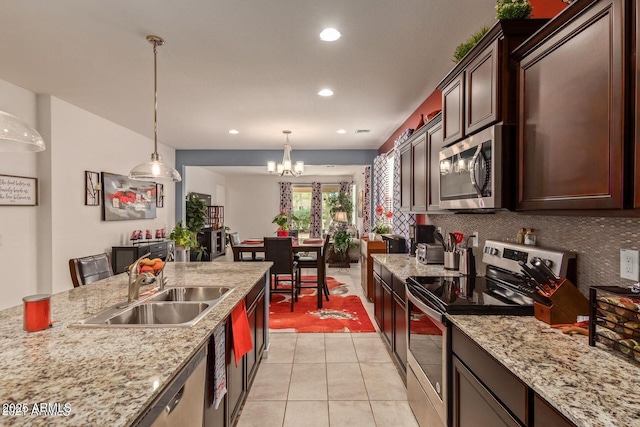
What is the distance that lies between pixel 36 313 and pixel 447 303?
1.77 metres

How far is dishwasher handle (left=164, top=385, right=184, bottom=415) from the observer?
1031 mm

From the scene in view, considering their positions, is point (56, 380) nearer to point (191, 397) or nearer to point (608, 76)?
point (191, 397)

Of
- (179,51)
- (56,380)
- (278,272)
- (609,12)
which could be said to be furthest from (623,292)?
(278,272)

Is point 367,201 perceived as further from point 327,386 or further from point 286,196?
point 327,386

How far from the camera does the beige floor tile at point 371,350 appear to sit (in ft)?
10.1

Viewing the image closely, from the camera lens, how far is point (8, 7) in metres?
2.09

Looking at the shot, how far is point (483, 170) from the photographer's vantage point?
1.71m

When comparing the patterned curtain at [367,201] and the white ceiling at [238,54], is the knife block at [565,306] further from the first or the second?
the patterned curtain at [367,201]

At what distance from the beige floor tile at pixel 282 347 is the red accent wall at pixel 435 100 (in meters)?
2.86

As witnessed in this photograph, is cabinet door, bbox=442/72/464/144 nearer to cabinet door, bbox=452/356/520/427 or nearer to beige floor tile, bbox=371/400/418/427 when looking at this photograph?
cabinet door, bbox=452/356/520/427

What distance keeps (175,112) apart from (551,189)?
4.22m

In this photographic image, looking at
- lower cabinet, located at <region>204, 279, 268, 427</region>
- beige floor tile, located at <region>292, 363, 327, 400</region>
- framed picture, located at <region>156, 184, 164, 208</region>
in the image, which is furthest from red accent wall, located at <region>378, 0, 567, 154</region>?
framed picture, located at <region>156, 184, 164, 208</region>

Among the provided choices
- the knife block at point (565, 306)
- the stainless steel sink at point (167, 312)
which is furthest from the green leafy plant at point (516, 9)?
the stainless steel sink at point (167, 312)

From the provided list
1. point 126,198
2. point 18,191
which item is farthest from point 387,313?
point 126,198
